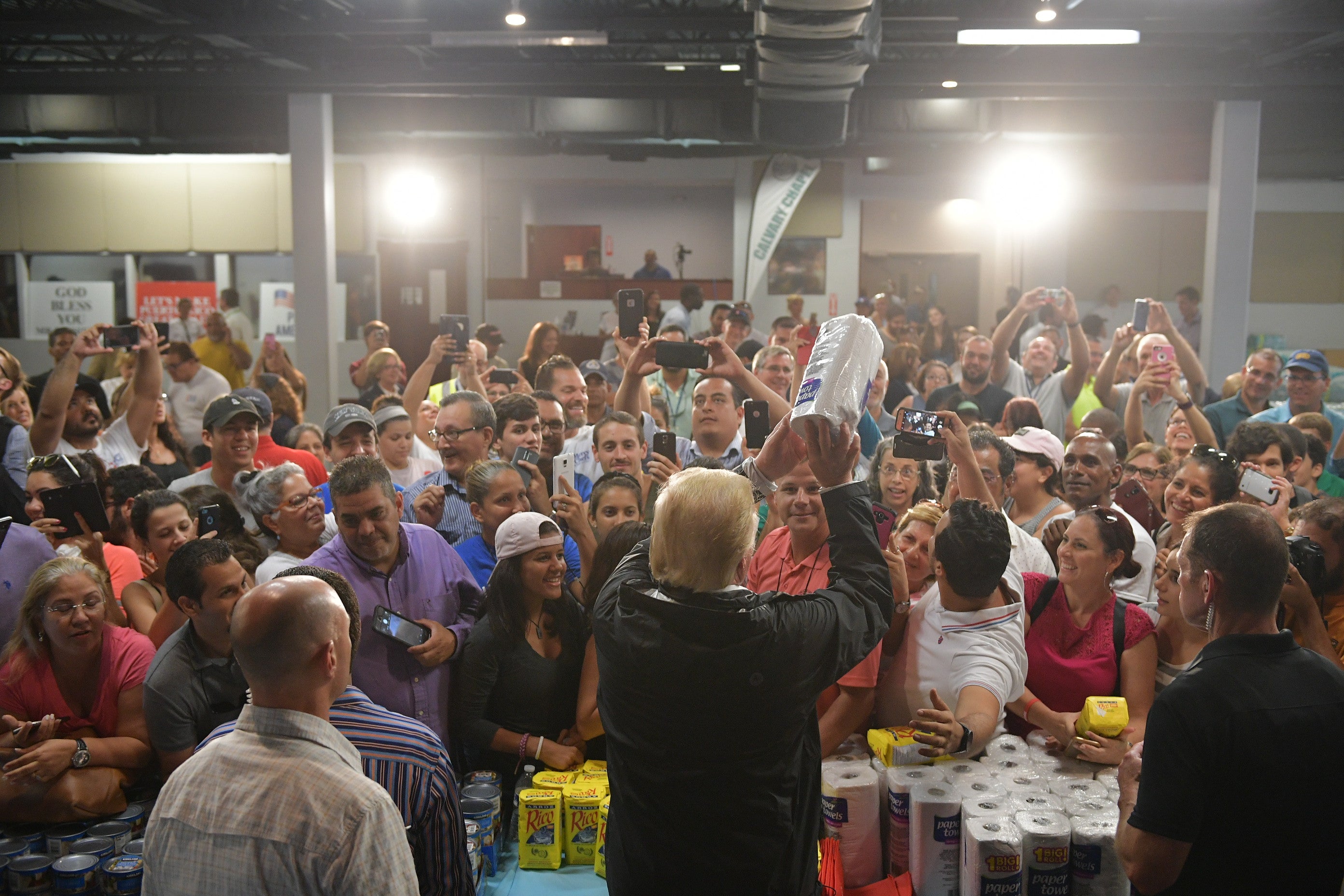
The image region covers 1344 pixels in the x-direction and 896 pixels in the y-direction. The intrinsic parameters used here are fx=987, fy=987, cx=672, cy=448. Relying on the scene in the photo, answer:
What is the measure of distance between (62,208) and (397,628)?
10.5 m

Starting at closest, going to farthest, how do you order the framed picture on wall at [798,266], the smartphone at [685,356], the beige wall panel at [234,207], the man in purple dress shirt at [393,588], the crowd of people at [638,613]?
the crowd of people at [638,613], the man in purple dress shirt at [393,588], the smartphone at [685,356], the beige wall panel at [234,207], the framed picture on wall at [798,266]

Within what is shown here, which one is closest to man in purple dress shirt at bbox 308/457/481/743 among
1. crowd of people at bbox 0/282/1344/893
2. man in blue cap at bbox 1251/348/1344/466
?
crowd of people at bbox 0/282/1344/893

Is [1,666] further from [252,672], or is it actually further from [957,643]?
[957,643]

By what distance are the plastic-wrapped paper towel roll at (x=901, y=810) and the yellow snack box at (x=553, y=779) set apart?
0.80 metres

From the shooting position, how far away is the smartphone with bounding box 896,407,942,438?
312 centimetres

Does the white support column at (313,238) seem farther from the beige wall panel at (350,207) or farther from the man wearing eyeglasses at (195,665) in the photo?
the man wearing eyeglasses at (195,665)

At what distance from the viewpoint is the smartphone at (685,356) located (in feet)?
10.8

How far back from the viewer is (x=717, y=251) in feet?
48.4

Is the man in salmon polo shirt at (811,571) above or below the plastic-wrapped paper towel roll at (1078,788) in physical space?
above

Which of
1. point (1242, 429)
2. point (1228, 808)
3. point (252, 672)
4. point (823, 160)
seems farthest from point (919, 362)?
point (252, 672)

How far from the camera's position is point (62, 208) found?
35.2 ft

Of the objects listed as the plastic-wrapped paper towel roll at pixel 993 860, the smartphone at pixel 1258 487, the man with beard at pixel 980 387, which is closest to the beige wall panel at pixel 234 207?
the man with beard at pixel 980 387

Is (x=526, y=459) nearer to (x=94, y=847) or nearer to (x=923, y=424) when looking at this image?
(x=923, y=424)

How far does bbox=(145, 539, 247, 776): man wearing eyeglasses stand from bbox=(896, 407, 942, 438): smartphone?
2.02m
